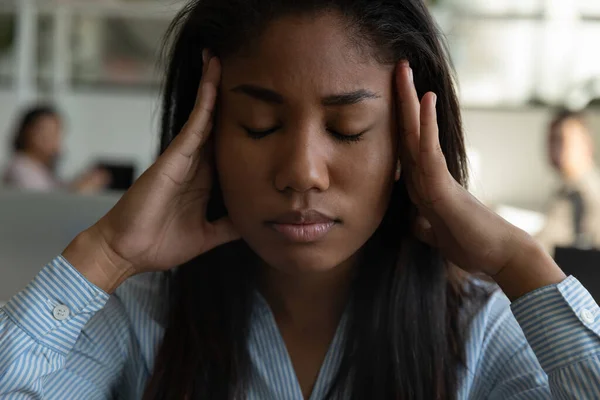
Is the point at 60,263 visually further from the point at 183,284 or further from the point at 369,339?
the point at 369,339

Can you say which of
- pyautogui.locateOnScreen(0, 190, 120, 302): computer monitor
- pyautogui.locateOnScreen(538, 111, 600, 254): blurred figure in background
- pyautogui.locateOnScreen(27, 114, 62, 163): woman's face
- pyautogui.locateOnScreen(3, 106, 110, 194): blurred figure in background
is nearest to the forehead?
pyautogui.locateOnScreen(0, 190, 120, 302): computer monitor

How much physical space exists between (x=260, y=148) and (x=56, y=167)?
4036 millimetres

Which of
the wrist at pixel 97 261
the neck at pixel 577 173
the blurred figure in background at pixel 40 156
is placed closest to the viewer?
the wrist at pixel 97 261

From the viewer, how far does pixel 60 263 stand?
3.12ft

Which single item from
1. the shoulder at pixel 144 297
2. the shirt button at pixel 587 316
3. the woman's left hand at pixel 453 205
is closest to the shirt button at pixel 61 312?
the shoulder at pixel 144 297

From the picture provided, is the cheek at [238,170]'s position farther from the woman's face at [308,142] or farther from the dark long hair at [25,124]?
the dark long hair at [25,124]

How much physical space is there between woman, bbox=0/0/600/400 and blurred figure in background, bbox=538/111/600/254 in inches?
91.4

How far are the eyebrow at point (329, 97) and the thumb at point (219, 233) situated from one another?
9.2 inches

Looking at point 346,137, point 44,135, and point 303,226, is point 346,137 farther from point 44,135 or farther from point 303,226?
point 44,135

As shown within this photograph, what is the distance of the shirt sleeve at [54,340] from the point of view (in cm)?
91

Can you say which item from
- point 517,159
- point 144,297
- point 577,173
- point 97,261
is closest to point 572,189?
point 577,173

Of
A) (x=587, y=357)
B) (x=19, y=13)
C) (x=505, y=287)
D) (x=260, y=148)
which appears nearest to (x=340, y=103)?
(x=260, y=148)

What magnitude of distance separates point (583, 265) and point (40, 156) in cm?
384

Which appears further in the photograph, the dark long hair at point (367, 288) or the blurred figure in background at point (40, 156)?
the blurred figure in background at point (40, 156)
